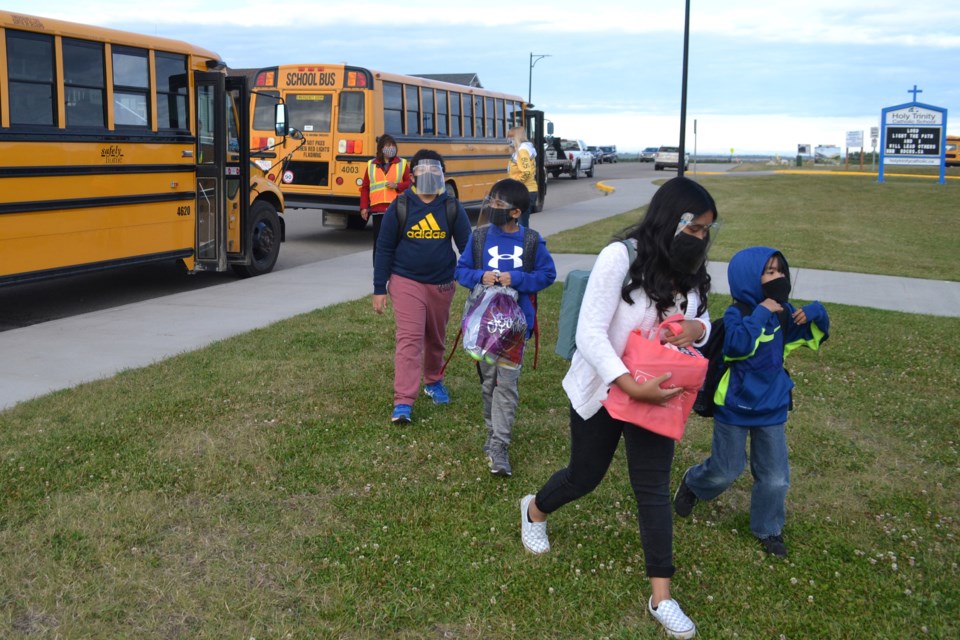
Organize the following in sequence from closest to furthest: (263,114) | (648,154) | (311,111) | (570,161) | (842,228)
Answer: (311,111)
(263,114)
(842,228)
(570,161)
(648,154)

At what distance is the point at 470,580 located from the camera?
381 centimetres

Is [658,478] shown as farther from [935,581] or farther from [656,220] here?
[935,581]

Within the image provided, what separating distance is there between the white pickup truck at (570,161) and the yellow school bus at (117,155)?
88.3ft

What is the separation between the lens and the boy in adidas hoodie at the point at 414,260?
5.55m

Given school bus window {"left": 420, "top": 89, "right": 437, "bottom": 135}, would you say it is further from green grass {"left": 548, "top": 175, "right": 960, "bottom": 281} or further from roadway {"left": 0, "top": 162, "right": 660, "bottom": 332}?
green grass {"left": 548, "top": 175, "right": 960, "bottom": 281}

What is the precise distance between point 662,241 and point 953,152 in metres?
56.5

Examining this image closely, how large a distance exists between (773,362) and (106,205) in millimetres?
7343

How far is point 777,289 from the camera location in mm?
3777

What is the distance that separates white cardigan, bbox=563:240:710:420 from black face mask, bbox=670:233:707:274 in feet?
0.47

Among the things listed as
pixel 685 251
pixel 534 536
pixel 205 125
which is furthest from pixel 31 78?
pixel 685 251

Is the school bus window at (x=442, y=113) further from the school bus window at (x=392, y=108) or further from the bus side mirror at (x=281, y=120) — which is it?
the bus side mirror at (x=281, y=120)

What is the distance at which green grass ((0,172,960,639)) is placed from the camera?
3541 mm

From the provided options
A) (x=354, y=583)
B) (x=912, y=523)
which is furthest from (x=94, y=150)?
(x=912, y=523)

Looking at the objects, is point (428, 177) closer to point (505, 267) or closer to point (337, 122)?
point (505, 267)
